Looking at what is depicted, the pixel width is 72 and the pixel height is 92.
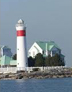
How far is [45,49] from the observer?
101 meters

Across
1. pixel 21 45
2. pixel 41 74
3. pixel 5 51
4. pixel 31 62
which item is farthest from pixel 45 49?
pixel 41 74

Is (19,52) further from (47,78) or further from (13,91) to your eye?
(13,91)

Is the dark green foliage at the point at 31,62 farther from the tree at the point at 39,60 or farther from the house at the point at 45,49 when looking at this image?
the house at the point at 45,49

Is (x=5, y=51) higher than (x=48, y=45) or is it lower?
lower

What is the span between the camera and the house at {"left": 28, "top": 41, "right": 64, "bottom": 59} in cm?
10044

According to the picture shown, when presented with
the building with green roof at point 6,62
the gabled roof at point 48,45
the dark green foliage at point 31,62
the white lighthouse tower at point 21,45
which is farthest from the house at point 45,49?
the white lighthouse tower at point 21,45

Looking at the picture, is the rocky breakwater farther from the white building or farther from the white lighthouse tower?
the white building

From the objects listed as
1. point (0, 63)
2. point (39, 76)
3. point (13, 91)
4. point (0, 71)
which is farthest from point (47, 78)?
point (13, 91)

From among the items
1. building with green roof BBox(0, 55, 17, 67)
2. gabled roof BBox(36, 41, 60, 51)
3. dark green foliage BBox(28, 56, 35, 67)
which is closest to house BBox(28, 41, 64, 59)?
gabled roof BBox(36, 41, 60, 51)

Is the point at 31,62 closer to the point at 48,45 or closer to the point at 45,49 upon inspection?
the point at 45,49

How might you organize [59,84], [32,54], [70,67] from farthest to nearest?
1. [32,54]
2. [70,67]
3. [59,84]

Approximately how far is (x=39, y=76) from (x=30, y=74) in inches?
40.6

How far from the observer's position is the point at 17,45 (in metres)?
85.4

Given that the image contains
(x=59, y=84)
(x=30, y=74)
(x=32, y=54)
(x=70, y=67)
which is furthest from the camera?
(x=32, y=54)
